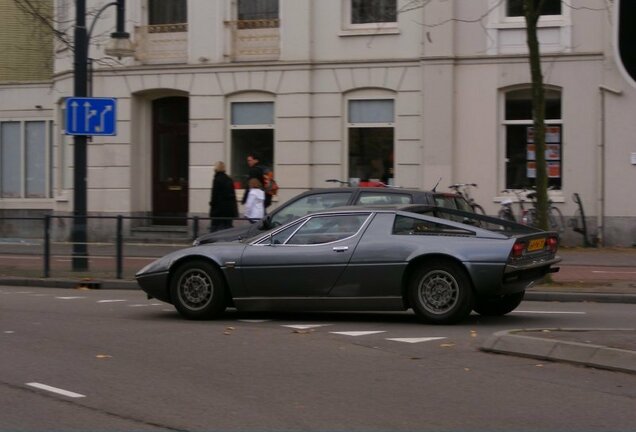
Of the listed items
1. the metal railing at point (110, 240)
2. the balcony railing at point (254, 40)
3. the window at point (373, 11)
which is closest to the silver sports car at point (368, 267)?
the metal railing at point (110, 240)

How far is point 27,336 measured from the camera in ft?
33.9

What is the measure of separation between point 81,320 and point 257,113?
12.6 m

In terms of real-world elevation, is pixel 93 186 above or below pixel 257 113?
below

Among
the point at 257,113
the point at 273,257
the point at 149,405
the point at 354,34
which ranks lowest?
the point at 149,405

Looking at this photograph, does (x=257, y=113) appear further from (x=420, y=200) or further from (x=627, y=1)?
(x=420, y=200)

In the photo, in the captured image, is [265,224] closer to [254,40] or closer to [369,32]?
[369,32]

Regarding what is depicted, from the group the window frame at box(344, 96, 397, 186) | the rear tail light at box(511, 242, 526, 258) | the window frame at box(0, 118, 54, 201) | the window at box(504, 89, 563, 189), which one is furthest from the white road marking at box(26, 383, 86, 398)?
the window frame at box(0, 118, 54, 201)

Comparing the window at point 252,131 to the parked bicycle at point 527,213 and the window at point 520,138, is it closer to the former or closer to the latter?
the window at point 520,138

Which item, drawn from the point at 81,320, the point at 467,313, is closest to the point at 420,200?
the point at 467,313

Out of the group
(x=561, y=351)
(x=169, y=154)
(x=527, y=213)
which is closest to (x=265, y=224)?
(x=561, y=351)

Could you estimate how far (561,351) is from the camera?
8641 millimetres

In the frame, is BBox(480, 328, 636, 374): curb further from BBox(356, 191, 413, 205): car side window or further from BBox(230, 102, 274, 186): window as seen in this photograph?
BBox(230, 102, 274, 186): window

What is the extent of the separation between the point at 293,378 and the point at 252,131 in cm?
1604

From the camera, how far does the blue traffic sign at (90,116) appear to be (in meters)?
17.5
